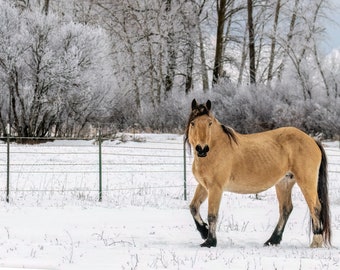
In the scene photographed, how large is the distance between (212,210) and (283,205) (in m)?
1.15

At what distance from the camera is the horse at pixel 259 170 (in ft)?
23.1

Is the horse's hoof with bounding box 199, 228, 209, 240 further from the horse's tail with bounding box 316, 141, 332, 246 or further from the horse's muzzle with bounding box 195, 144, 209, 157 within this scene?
the horse's tail with bounding box 316, 141, 332, 246

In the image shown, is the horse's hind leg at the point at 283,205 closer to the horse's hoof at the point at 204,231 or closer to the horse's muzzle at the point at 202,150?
the horse's hoof at the point at 204,231

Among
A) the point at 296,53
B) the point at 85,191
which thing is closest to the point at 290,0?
the point at 296,53

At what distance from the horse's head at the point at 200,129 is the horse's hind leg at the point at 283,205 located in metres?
1.50

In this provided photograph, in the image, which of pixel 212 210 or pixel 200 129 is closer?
pixel 200 129

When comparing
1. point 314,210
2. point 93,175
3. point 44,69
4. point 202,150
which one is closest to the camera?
point 202,150

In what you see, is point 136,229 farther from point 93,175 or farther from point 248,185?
point 93,175

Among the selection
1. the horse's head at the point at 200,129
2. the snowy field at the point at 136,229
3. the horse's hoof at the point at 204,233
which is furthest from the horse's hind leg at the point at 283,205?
the horse's head at the point at 200,129

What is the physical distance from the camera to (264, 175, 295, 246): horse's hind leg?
7531 millimetres

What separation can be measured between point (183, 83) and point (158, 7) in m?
5.50

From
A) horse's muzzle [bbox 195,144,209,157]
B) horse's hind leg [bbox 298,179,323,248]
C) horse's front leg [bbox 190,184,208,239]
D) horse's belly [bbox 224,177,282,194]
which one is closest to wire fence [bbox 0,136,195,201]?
horse's front leg [bbox 190,184,208,239]

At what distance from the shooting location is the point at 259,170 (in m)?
7.31

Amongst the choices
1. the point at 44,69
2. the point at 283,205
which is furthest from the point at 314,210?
the point at 44,69
